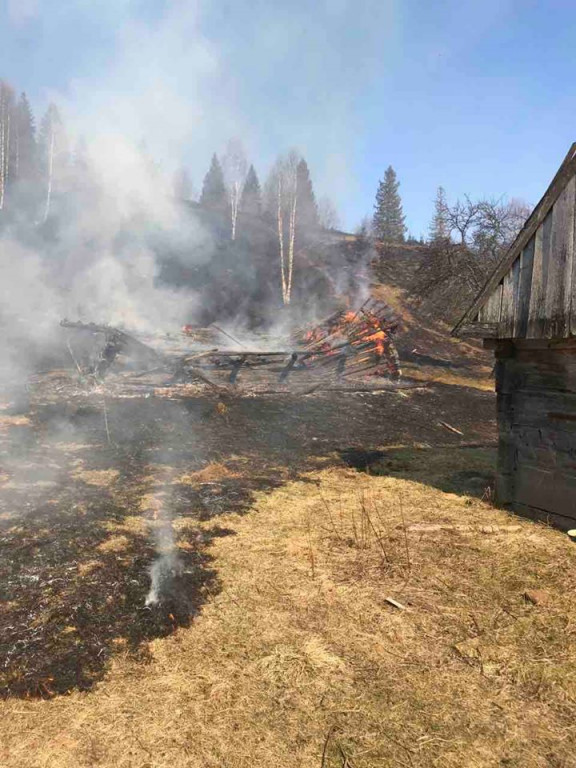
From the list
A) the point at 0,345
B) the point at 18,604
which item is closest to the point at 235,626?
the point at 18,604

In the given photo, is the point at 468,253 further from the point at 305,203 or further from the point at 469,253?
the point at 305,203

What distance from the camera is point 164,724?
2.94m

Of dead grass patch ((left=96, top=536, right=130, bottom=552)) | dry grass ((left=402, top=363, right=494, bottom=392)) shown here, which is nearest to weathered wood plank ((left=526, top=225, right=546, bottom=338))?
dead grass patch ((left=96, top=536, right=130, bottom=552))

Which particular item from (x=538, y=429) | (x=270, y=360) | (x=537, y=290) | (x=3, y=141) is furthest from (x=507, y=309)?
(x=3, y=141)

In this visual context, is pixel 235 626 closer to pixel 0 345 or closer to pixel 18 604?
pixel 18 604

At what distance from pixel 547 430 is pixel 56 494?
6675 mm

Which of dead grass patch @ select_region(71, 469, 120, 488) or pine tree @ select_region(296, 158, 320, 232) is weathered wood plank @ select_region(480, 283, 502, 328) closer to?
dead grass patch @ select_region(71, 469, 120, 488)

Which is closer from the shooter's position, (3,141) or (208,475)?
(208,475)

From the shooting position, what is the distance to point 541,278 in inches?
226

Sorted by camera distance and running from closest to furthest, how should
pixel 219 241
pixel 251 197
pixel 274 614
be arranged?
Answer: 1. pixel 274 614
2. pixel 219 241
3. pixel 251 197

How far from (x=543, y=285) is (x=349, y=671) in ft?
15.5

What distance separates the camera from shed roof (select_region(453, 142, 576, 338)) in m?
5.49

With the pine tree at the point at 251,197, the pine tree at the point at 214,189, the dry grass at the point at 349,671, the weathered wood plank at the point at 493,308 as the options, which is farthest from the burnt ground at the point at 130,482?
the pine tree at the point at 214,189

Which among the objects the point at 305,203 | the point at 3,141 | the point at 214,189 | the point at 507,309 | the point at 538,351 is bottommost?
the point at 538,351
